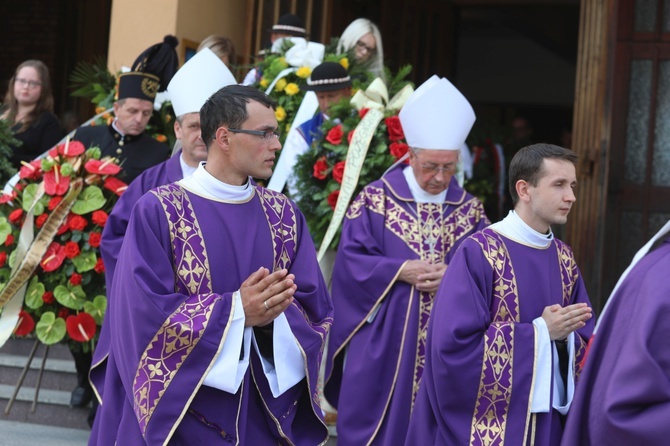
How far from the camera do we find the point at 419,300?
574cm

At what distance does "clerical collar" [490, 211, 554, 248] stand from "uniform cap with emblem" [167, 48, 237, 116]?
5.67 feet

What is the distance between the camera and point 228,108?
4105 millimetres

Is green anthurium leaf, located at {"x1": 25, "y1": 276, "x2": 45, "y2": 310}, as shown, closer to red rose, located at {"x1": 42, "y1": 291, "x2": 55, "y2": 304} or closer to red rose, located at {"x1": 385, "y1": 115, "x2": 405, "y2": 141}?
red rose, located at {"x1": 42, "y1": 291, "x2": 55, "y2": 304}

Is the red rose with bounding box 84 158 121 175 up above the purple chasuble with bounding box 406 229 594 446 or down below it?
above

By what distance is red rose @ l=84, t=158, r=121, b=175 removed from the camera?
626 cm

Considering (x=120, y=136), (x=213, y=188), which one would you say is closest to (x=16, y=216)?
(x=120, y=136)

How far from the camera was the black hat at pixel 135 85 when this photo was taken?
21.9 ft

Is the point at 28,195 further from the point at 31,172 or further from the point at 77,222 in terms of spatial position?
the point at 77,222

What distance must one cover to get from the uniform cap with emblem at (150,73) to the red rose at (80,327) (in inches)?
50.9

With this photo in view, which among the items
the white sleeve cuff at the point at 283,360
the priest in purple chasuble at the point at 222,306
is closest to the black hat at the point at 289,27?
the priest in purple chasuble at the point at 222,306

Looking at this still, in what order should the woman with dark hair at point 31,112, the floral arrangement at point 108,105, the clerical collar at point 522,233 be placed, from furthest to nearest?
1. the woman with dark hair at point 31,112
2. the floral arrangement at point 108,105
3. the clerical collar at point 522,233

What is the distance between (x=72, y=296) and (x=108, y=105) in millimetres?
1636

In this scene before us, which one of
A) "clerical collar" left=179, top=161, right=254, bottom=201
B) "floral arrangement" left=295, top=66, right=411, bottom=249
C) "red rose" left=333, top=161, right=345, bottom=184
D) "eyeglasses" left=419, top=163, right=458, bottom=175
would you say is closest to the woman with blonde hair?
"floral arrangement" left=295, top=66, right=411, bottom=249

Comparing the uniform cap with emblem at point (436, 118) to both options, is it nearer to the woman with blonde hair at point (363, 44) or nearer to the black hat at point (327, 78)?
the black hat at point (327, 78)
